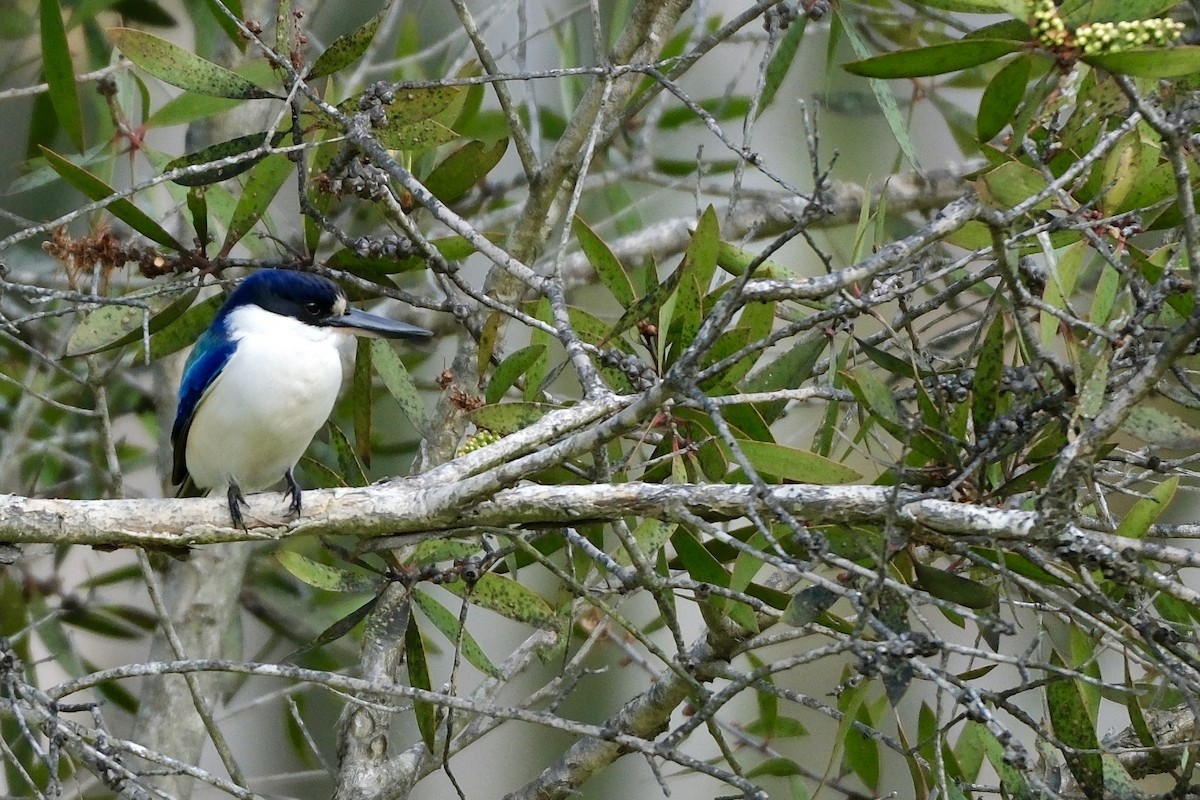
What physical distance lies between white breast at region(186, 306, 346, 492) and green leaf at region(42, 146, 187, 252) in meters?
0.36

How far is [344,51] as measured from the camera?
8.43ft

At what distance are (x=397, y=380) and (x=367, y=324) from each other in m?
0.15

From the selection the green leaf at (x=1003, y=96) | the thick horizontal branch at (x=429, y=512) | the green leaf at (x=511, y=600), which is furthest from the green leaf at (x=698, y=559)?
the green leaf at (x=1003, y=96)

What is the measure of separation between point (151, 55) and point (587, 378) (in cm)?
113

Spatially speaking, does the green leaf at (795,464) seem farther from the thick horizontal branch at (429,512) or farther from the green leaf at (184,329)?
the green leaf at (184,329)

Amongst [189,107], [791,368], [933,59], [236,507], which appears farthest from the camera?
[189,107]

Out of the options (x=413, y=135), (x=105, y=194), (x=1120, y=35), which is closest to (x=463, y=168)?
(x=413, y=135)

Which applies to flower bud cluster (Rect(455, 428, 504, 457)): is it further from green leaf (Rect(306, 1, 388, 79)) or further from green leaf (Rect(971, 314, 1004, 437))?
green leaf (Rect(971, 314, 1004, 437))

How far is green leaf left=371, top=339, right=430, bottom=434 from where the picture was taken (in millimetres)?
2904

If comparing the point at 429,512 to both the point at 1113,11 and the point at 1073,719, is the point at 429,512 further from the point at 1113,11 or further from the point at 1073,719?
the point at 1113,11

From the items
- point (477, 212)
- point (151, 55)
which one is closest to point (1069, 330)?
point (151, 55)

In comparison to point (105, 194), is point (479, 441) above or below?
below

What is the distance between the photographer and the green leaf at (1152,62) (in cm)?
174

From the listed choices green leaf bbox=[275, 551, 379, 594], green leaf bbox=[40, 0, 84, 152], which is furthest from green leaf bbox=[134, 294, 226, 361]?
green leaf bbox=[275, 551, 379, 594]
